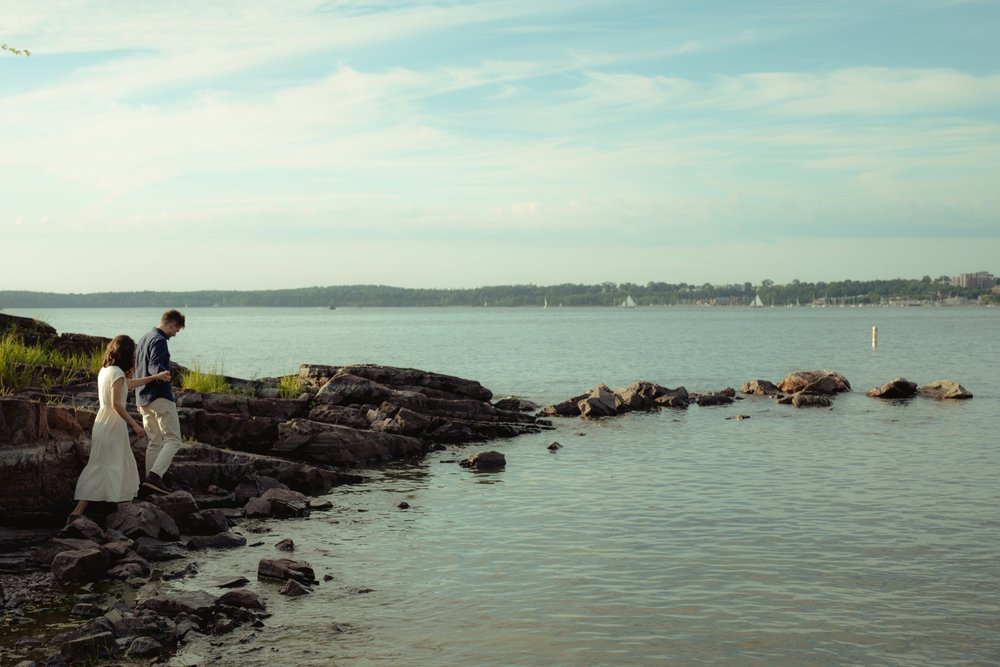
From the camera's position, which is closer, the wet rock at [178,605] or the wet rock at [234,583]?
the wet rock at [178,605]

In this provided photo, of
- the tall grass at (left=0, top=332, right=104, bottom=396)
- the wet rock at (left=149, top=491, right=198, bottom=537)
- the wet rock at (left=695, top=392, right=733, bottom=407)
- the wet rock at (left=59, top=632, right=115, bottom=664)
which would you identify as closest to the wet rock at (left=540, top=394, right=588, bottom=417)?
the wet rock at (left=695, top=392, right=733, bottom=407)

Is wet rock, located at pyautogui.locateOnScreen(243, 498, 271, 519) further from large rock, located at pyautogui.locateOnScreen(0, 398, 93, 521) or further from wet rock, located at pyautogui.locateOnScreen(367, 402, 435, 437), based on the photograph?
wet rock, located at pyautogui.locateOnScreen(367, 402, 435, 437)

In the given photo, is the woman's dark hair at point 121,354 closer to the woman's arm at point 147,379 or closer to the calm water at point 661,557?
the woman's arm at point 147,379


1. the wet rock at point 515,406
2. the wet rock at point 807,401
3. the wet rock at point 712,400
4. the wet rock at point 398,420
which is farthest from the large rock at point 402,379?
the wet rock at point 807,401

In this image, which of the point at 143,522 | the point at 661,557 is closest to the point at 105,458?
the point at 143,522

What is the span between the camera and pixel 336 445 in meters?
24.6

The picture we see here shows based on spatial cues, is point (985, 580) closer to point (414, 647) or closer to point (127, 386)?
point (414, 647)

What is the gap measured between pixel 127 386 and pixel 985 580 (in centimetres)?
1362

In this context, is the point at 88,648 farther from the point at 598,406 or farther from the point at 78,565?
the point at 598,406

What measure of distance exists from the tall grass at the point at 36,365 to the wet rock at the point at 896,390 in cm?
3331

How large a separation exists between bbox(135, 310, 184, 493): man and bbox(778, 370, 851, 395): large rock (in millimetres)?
32567

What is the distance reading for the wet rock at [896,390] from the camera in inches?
1724

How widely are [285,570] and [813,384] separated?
1403 inches

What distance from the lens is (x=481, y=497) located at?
67.2 feet
